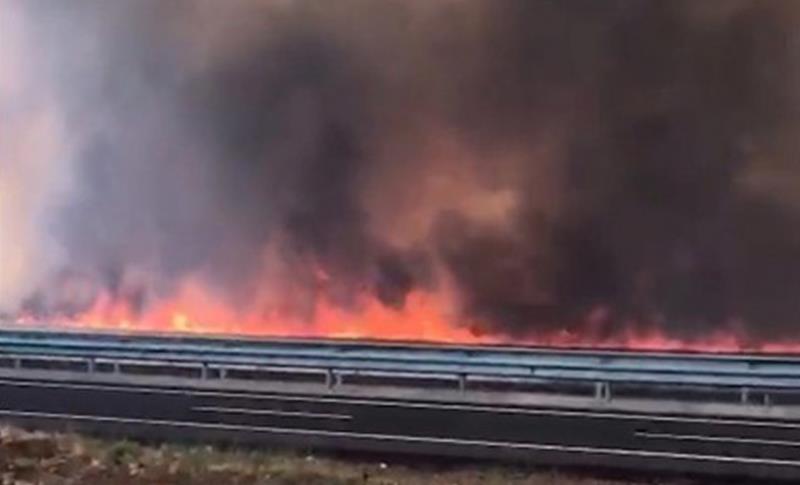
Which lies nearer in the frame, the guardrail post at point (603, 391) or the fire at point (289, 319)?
the guardrail post at point (603, 391)

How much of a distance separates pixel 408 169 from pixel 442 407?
Answer: 9.05m

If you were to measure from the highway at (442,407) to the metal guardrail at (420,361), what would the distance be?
36mm

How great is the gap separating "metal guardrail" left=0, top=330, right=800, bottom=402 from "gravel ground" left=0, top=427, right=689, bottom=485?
3.11 meters

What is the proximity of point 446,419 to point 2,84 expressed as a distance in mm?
15906

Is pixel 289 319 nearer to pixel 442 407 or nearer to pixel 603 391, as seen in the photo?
pixel 442 407

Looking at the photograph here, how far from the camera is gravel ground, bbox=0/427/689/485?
1252 centimetres

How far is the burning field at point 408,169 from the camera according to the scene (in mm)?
21906

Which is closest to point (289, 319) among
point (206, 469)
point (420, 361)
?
point (420, 361)

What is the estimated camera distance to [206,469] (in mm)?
12953

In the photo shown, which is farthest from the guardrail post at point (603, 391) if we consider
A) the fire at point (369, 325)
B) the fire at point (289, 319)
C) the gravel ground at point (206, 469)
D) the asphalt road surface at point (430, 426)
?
the fire at point (289, 319)

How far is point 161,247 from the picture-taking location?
25.9 m

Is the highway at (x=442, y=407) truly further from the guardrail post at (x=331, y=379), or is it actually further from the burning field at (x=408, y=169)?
the burning field at (x=408, y=169)

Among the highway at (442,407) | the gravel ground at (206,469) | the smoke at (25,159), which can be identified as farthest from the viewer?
the smoke at (25,159)

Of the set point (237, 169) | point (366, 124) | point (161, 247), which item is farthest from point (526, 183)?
point (161, 247)
